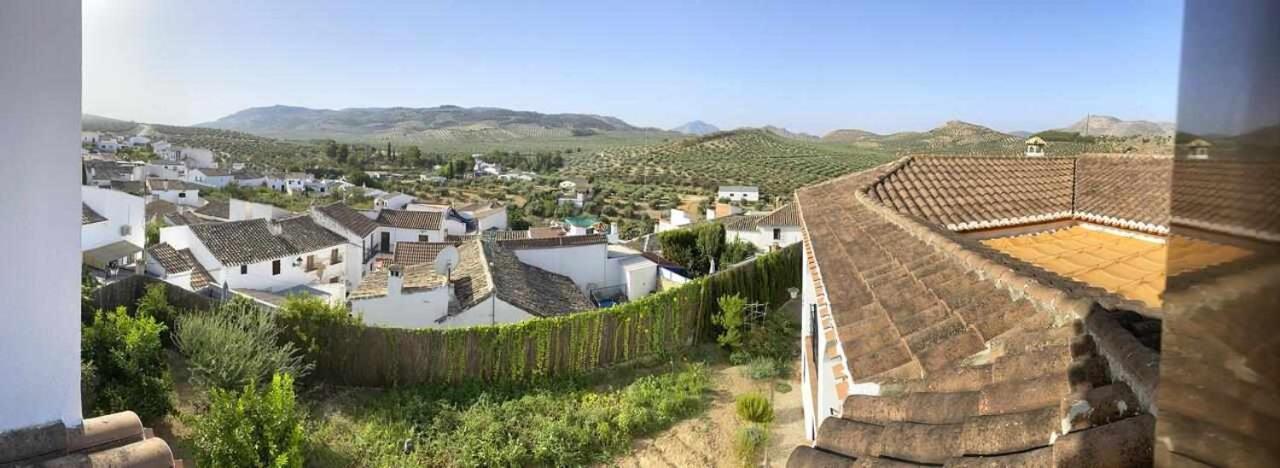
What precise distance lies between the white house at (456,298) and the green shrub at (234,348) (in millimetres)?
2384

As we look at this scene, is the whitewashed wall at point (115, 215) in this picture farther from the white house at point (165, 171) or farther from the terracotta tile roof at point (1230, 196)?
the terracotta tile roof at point (1230, 196)

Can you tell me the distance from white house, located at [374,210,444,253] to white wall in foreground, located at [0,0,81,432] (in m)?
25.0

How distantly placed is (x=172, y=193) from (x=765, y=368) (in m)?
32.8

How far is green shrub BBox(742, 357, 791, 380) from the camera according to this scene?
539 inches

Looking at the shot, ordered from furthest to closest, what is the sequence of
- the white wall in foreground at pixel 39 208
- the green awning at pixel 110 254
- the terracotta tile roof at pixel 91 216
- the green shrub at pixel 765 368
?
the terracotta tile roof at pixel 91 216, the green awning at pixel 110 254, the green shrub at pixel 765 368, the white wall in foreground at pixel 39 208

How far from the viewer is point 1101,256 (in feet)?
19.3

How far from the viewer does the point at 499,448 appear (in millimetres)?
10203

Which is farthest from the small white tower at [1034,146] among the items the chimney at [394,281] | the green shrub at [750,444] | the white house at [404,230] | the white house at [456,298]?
the white house at [404,230]

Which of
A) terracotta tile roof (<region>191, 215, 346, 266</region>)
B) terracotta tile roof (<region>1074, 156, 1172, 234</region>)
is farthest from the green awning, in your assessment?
terracotta tile roof (<region>1074, 156, 1172, 234</region>)

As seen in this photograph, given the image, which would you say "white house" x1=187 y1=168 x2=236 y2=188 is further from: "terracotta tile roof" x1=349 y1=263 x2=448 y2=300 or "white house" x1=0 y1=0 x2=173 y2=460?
"white house" x1=0 y1=0 x2=173 y2=460

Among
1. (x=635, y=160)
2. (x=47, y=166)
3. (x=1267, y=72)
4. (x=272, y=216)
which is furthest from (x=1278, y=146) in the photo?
(x=635, y=160)

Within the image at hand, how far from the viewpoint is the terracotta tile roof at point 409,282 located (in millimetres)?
15094

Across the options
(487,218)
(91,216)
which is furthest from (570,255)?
(91,216)

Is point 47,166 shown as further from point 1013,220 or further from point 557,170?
point 557,170
